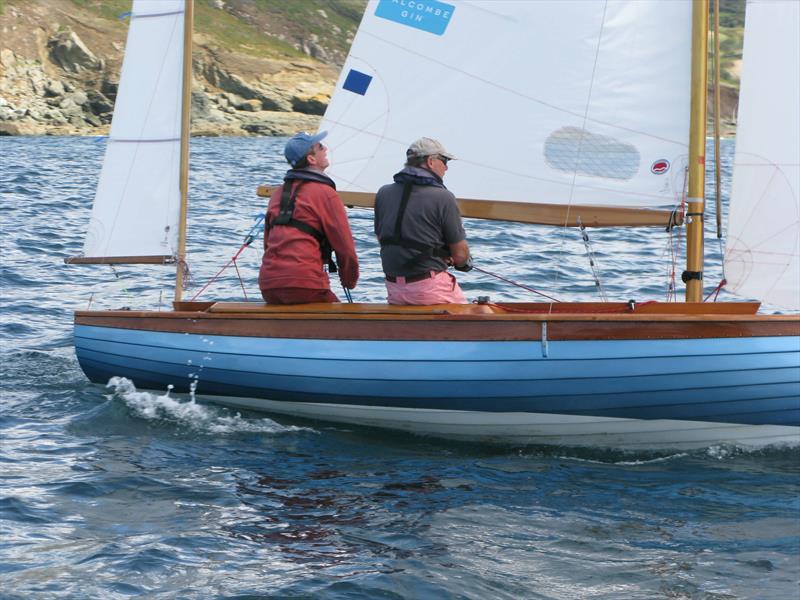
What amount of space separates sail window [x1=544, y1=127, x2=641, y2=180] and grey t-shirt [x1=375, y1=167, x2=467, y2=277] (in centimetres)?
117

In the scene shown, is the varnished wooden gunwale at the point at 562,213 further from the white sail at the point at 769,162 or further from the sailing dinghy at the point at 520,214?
the white sail at the point at 769,162

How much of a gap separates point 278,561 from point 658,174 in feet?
12.6

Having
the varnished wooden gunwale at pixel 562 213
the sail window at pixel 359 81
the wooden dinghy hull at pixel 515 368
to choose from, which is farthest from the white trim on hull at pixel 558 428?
the sail window at pixel 359 81

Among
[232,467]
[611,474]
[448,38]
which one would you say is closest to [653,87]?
[448,38]

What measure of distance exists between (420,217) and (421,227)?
6 cm

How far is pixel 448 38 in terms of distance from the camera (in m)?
8.51

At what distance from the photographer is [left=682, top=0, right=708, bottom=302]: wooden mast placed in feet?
25.4

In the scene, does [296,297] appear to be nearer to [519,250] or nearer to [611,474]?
[611,474]

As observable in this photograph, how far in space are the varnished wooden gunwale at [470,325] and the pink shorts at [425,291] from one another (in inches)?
8.6

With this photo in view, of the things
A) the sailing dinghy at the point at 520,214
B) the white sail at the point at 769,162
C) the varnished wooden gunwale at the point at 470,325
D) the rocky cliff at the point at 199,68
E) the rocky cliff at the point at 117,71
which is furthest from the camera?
the rocky cliff at the point at 199,68

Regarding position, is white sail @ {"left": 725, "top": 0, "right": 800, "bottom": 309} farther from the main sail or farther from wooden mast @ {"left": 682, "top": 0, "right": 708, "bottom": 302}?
the main sail

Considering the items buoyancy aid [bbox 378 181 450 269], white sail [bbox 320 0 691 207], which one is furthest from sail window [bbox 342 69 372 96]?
A: buoyancy aid [bbox 378 181 450 269]

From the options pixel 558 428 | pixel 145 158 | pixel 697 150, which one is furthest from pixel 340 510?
pixel 145 158

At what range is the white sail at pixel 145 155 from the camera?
8.62 meters
